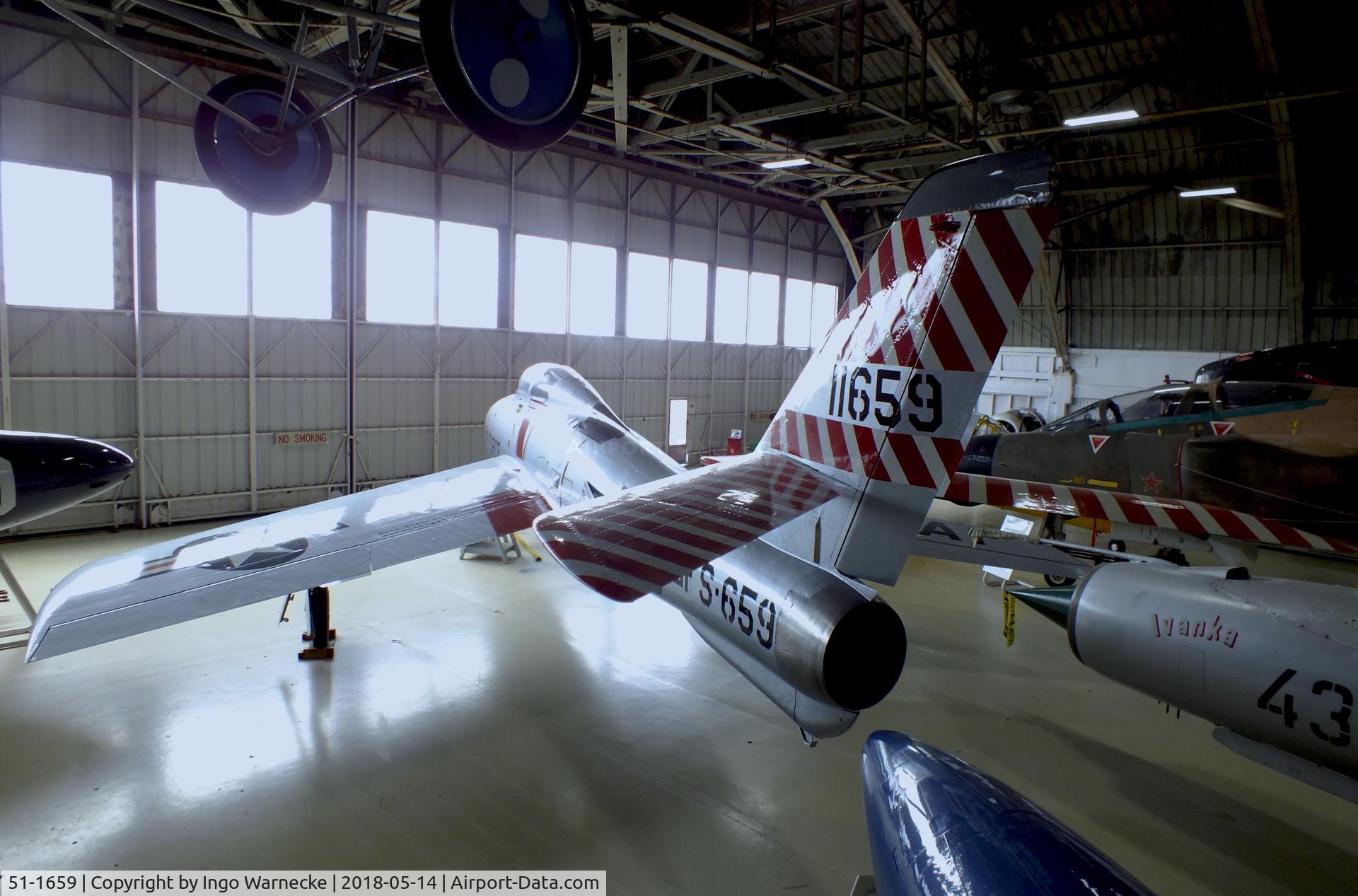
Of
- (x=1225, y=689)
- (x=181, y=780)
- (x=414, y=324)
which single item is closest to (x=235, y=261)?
(x=414, y=324)

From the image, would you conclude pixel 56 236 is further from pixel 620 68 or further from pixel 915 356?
pixel 915 356

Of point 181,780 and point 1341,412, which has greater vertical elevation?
point 1341,412

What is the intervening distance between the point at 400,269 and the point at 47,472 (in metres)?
8.26

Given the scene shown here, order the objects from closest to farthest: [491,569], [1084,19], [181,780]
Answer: [181,780] → [491,569] → [1084,19]

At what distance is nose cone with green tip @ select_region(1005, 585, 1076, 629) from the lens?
4879mm

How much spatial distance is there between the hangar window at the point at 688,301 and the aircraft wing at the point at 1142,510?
35.9 ft

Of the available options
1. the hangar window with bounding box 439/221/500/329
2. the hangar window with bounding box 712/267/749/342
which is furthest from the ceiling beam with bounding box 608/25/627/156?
the hangar window with bounding box 712/267/749/342

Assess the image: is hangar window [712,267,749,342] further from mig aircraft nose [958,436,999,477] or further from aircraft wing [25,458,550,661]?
aircraft wing [25,458,550,661]

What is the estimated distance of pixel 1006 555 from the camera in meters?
6.18

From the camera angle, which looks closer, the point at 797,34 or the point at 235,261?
the point at 235,261

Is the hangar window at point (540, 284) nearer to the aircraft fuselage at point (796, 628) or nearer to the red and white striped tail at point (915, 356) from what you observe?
the aircraft fuselage at point (796, 628)

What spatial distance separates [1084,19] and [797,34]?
5.20 m

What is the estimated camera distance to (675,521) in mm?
3090

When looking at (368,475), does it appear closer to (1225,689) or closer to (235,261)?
(235,261)
